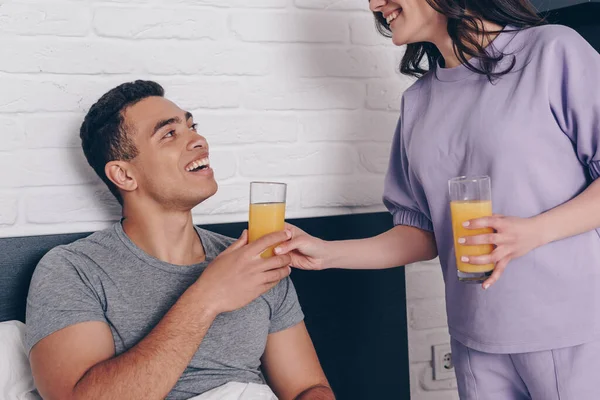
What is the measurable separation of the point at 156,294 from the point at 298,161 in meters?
0.64

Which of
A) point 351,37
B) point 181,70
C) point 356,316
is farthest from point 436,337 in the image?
point 181,70

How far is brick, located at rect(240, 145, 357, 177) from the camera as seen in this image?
6.29ft

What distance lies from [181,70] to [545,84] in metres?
0.98

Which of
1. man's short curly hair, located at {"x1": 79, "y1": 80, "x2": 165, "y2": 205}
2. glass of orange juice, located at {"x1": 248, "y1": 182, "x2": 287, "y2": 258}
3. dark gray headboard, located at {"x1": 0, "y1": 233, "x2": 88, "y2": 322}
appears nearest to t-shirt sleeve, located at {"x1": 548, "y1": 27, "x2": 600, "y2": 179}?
glass of orange juice, located at {"x1": 248, "y1": 182, "x2": 287, "y2": 258}

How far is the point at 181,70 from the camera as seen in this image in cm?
183

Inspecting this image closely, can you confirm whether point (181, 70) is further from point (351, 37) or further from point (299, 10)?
point (351, 37)

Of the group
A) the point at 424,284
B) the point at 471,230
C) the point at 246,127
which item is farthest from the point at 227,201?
the point at 471,230

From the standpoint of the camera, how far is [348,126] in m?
2.02

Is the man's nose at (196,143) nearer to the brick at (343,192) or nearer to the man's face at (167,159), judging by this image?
the man's face at (167,159)

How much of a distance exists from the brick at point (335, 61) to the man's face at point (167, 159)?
42 centimetres

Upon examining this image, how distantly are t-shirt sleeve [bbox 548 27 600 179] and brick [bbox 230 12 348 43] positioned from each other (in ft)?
2.62

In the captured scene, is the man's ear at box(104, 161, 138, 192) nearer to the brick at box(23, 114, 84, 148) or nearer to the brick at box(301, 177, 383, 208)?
the brick at box(23, 114, 84, 148)

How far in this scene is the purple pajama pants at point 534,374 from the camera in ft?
4.20

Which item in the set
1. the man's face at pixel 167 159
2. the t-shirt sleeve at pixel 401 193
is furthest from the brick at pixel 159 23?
the t-shirt sleeve at pixel 401 193
